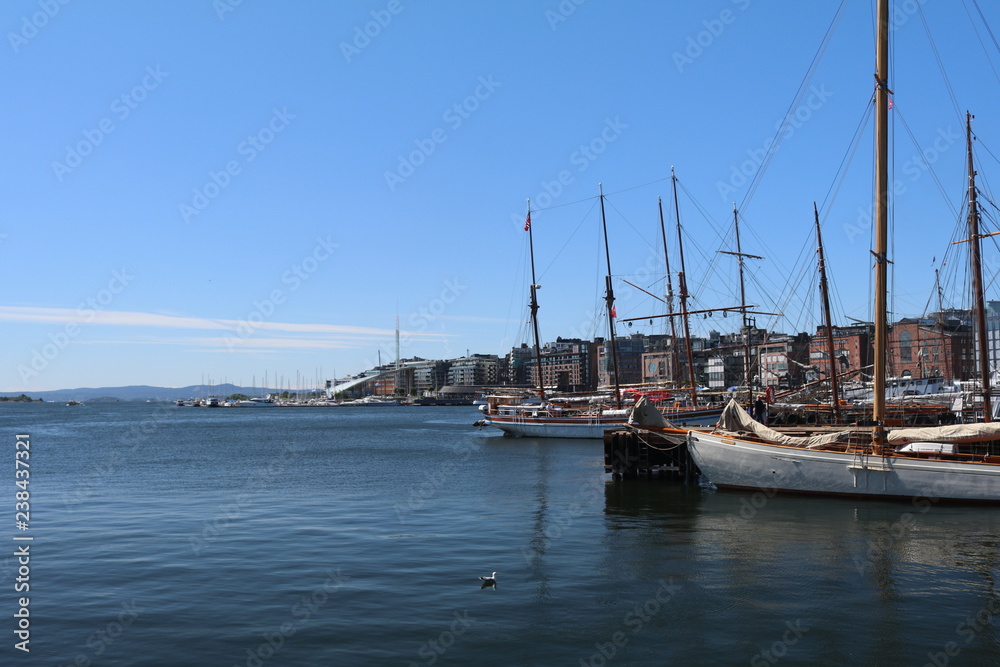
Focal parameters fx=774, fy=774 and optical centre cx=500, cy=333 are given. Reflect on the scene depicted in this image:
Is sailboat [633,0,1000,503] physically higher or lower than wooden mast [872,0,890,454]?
lower

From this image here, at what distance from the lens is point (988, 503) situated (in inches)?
1021

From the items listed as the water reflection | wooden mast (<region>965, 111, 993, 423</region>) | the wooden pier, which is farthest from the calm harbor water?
wooden mast (<region>965, 111, 993, 423</region>)

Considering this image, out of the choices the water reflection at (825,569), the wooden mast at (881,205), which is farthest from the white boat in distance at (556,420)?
the water reflection at (825,569)

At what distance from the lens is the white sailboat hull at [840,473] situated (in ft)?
85.1

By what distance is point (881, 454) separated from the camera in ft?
88.1

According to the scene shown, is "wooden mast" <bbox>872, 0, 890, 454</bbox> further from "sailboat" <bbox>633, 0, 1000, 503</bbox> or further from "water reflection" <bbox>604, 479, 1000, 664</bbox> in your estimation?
"water reflection" <bbox>604, 479, 1000, 664</bbox>

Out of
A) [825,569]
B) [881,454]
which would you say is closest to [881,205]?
[881,454]

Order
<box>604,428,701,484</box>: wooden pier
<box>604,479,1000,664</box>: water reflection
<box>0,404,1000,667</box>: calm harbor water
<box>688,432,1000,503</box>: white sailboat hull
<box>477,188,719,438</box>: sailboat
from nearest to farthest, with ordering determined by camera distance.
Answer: <box>0,404,1000,667</box>: calm harbor water → <box>604,479,1000,664</box>: water reflection → <box>688,432,1000,503</box>: white sailboat hull → <box>604,428,701,484</box>: wooden pier → <box>477,188,719,438</box>: sailboat

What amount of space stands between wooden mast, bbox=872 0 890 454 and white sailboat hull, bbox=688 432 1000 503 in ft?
3.34

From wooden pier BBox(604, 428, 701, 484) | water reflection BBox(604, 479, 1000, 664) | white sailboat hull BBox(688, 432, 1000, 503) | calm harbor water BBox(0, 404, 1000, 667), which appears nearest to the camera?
calm harbor water BBox(0, 404, 1000, 667)

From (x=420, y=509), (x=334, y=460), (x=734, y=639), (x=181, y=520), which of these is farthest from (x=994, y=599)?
(x=334, y=460)

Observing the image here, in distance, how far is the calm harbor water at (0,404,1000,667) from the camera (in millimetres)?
13266

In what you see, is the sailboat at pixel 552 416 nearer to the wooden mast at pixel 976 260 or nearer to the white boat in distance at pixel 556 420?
the white boat in distance at pixel 556 420

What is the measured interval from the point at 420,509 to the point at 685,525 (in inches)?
380
